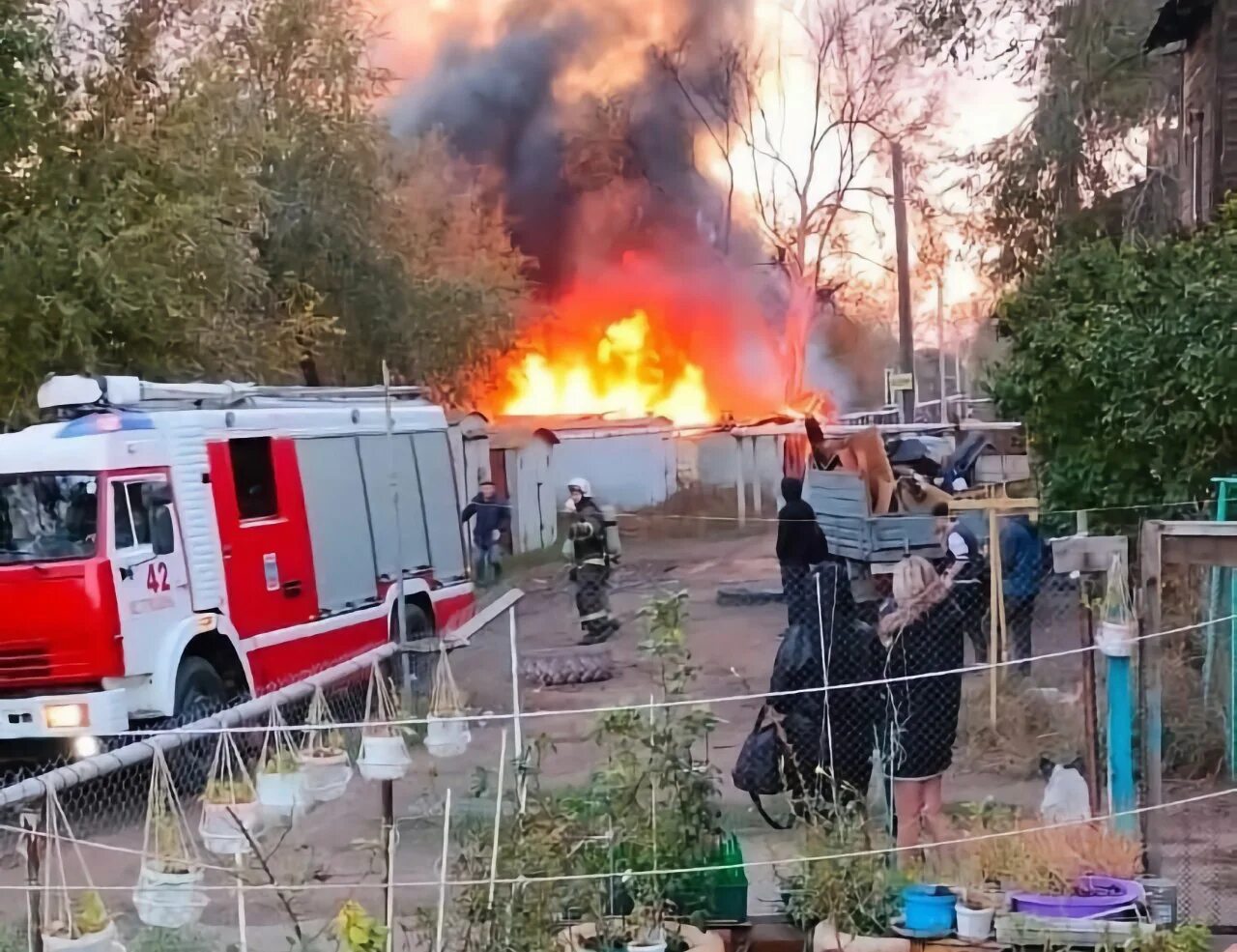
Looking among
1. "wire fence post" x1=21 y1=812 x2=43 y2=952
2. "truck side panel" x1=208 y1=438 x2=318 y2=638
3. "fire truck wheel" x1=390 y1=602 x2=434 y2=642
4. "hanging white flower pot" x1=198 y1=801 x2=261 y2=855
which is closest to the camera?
"wire fence post" x1=21 y1=812 x2=43 y2=952

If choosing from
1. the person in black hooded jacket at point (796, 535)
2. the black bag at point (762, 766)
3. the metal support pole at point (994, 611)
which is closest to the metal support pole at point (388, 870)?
the black bag at point (762, 766)

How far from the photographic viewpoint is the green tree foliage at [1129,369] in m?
7.33

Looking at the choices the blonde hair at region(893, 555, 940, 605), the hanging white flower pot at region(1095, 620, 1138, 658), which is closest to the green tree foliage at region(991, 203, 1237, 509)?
the blonde hair at region(893, 555, 940, 605)

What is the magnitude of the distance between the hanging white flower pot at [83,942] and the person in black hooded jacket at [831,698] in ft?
9.34

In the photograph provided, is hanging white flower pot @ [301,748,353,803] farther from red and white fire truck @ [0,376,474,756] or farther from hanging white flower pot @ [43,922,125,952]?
red and white fire truck @ [0,376,474,756]

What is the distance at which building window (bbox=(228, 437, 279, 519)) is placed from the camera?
712cm

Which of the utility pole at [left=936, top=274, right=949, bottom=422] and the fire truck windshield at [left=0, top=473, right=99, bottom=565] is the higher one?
the utility pole at [left=936, top=274, right=949, bottom=422]

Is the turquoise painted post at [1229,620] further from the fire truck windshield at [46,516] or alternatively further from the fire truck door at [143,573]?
the fire truck windshield at [46,516]

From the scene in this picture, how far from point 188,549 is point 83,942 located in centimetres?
340

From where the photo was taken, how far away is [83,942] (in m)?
3.60

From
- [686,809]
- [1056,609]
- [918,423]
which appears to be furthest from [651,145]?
[686,809]

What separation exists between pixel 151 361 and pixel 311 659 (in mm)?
2240

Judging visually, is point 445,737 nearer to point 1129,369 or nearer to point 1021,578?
point 1021,578

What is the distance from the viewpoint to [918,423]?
8922mm
